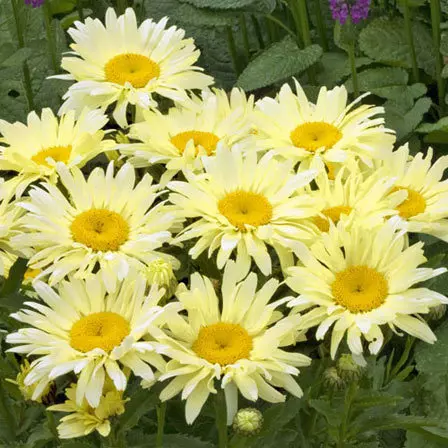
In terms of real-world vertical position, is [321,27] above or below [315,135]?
below

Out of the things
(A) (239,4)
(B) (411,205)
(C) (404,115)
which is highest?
(B) (411,205)

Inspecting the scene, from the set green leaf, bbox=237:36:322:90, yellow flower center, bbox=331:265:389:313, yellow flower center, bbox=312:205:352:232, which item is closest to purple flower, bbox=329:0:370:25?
green leaf, bbox=237:36:322:90

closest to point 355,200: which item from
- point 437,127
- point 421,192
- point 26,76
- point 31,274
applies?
point 421,192

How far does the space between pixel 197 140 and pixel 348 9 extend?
0.66 m

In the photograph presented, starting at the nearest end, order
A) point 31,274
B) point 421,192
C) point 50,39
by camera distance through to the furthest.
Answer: point 421,192 < point 31,274 < point 50,39

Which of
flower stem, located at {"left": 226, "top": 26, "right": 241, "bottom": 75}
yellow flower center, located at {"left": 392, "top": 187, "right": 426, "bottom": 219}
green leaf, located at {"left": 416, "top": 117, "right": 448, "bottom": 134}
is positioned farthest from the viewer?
flower stem, located at {"left": 226, "top": 26, "right": 241, "bottom": 75}

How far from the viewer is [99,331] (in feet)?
3.31

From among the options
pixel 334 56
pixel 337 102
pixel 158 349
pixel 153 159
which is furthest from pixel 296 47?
pixel 158 349

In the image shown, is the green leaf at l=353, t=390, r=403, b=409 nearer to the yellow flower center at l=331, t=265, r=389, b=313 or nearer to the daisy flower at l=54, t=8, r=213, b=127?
the yellow flower center at l=331, t=265, r=389, b=313

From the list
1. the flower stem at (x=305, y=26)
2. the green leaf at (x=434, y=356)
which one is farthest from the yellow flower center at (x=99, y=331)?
the flower stem at (x=305, y=26)

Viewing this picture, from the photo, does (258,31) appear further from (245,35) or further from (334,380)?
(334,380)

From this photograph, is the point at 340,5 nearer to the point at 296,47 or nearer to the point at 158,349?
the point at 296,47

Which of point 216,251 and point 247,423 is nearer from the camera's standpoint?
point 247,423

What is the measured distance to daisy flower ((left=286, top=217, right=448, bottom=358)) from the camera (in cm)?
99
